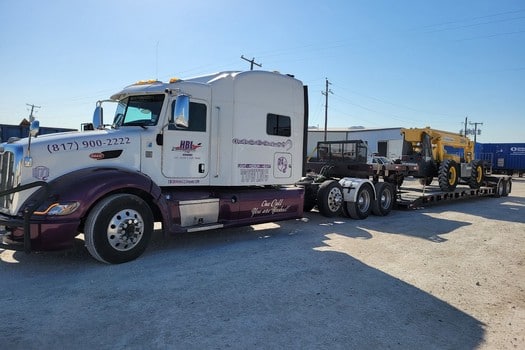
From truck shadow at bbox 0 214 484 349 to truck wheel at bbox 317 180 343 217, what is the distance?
4.03 meters

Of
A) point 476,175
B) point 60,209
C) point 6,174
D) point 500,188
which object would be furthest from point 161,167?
point 500,188

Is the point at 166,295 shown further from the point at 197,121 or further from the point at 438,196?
the point at 438,196

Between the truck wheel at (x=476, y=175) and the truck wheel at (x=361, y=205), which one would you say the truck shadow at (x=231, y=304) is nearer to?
the truck wheel at (x=361, y=205)

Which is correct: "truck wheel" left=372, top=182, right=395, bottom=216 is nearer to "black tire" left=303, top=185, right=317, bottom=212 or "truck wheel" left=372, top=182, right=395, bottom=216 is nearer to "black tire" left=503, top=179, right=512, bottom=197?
"black tire" left=303, top=185, right=317, bottom=212

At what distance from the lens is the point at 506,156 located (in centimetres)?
4100

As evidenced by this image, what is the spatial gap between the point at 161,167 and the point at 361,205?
249 inches

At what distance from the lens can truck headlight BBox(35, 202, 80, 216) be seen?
540 cm

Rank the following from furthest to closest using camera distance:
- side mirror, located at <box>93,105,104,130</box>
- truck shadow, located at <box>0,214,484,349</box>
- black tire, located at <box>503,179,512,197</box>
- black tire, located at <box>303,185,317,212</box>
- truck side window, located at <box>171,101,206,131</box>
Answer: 1. black tire, located at <box>503,179,512,197</box>
2. black tire, located at <box>303,185,317,212</box>
3. side mirror, located at <box>93,105,104,130</box>
4. truck side window, located at <box>171,101,206,131</box>
5. truck shadow, located at <box>0,214,484,349</box>

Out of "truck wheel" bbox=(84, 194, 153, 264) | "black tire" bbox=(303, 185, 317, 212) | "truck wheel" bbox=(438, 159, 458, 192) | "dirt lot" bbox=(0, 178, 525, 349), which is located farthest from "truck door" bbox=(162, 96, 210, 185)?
"truck wheel" bbox=(438, 159, 458, 192)

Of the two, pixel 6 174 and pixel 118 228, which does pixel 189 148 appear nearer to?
pixel 118 228

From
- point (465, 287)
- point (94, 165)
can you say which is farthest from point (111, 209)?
point (465, 287)

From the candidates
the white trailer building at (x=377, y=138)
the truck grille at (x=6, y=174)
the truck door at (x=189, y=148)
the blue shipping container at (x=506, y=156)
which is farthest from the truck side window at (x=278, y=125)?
the white trailer building at (x=377, y=138)

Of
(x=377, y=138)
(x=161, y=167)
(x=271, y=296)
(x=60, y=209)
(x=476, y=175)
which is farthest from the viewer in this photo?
(x=377, y=138)

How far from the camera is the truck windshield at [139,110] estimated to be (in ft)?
22.7
